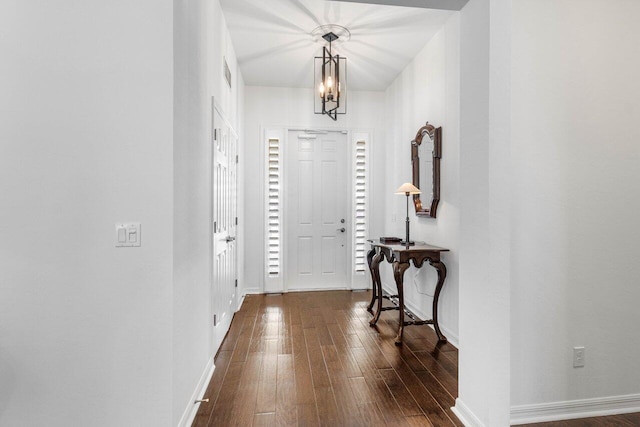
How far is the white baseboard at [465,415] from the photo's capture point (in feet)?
6.05

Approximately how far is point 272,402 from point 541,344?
1666 mm

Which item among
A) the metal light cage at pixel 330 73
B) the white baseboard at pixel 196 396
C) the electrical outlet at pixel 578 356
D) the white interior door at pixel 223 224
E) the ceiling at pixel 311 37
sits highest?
the ceiling at pixel 311 37

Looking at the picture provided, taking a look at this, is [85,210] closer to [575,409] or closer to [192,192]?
[192,192]

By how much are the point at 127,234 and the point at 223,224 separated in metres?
1.53

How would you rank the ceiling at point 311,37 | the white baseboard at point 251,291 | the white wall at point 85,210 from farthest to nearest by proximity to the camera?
the white baseboard at point 251,291 < the ceiling at point 311,37 < the white wall at point 85,210

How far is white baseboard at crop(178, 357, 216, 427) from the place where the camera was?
6.13ft

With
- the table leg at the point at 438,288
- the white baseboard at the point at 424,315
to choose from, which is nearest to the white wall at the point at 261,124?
the white baseboard at the point at 424,315

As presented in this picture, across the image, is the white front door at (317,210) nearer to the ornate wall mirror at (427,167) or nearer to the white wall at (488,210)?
the ornate wall mirror at (427,167)

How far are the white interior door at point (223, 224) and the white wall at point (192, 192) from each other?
0.18 meters

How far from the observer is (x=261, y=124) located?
481cm

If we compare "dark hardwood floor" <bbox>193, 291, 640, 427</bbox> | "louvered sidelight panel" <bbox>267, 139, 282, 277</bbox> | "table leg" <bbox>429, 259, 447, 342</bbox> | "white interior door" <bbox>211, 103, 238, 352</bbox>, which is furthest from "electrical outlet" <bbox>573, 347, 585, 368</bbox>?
"louvered sidelight panel" <bbox>267, 139, 282, 277</bbox>

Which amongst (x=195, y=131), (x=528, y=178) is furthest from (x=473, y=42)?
(x=195, y=131)

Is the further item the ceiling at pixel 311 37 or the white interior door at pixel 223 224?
the ceiling at pixel 311 37

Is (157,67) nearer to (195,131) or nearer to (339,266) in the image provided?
(195,131)
